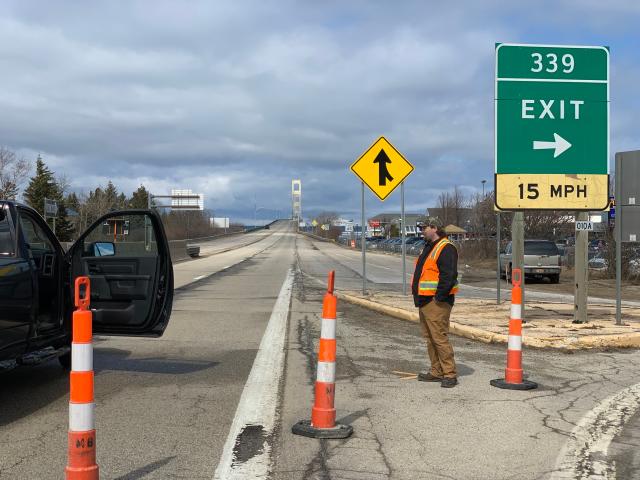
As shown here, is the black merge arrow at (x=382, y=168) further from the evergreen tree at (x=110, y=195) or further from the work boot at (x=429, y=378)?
the evergreen tree at (x=110, y=195)

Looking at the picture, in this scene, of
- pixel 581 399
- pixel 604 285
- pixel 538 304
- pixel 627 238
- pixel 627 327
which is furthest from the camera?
pixel 604 285

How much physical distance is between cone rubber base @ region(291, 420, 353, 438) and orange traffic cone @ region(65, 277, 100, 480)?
1706mm

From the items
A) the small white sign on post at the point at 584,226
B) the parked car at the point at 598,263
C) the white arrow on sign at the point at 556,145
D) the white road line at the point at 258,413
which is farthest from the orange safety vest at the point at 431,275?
the parked car at the point at 598,263

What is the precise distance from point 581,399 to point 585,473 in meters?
2.24

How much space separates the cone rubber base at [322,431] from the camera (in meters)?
5.02

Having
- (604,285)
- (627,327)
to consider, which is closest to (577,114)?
(627,327)

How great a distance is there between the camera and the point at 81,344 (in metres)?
3.84

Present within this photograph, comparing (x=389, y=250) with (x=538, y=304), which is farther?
(x=389, y=250)

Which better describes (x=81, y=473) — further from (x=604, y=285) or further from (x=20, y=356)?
(x=604, y=285)

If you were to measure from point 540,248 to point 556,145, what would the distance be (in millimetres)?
15519

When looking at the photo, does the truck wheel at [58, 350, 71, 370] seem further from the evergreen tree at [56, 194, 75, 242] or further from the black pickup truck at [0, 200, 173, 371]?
the evergreen tree at [56, 194, 75, 242]

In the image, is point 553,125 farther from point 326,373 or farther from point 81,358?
point 81,358

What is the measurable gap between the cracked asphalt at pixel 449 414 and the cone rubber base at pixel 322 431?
0.06 m

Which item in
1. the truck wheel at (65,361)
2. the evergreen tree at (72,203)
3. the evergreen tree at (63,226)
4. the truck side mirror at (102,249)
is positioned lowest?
the truck wheel at (65,361)
